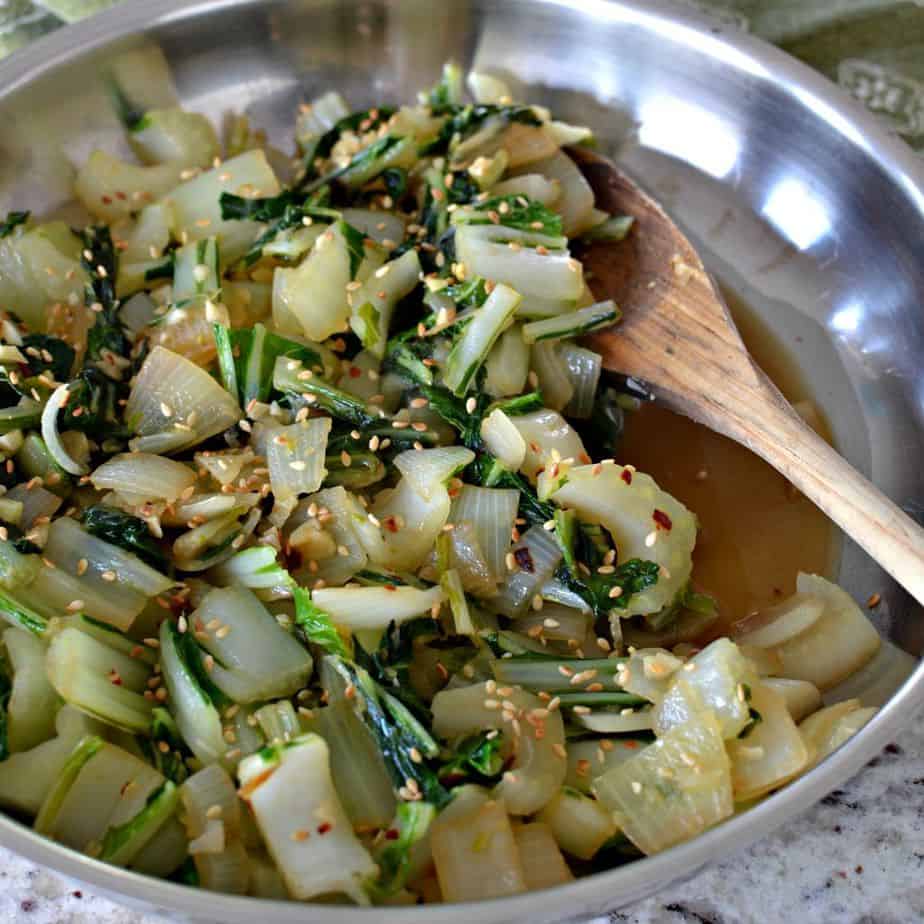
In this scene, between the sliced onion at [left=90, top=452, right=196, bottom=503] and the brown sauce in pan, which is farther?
the brown sauce in pan

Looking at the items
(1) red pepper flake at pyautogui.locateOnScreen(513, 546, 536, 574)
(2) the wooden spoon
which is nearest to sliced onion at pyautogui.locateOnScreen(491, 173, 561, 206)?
(2) the wooden spoon

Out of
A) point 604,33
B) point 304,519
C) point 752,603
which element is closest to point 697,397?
point 752,603

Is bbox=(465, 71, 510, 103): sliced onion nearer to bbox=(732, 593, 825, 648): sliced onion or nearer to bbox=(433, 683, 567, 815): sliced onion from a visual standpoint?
bbox=(732, 593, 825, 648): sliced onion

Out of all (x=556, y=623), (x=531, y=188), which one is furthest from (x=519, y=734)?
(x=531, y=188)

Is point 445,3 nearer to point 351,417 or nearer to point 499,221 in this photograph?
point 499,221

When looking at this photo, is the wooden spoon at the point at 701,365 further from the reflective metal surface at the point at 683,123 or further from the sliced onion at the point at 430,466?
the sliced onion at the point at 430,466

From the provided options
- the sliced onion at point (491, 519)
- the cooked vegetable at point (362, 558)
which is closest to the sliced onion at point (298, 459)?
the cooked vegetable at point (362, 558)
